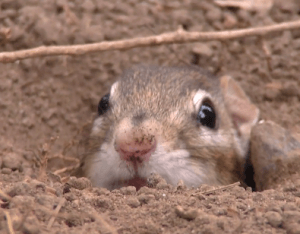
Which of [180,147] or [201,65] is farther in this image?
[201,65]

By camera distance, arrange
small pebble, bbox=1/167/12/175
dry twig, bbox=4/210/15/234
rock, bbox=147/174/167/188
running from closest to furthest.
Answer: dry twig, bbox=4/210/15/234 < rock, bbox=147/174/167/188 < small pebble, bbox=1/167/12/175

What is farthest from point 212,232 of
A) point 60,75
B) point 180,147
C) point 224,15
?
point 224,15

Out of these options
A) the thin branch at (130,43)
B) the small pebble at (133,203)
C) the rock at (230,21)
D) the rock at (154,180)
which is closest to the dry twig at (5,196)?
the small pebble at (133,203)

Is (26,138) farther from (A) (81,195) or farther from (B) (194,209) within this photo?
(B) (194,209)

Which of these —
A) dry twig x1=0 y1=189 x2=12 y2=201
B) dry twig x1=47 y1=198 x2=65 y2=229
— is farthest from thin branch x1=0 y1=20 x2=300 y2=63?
dry twig x1=47 y1=198 x2=65 y2=229

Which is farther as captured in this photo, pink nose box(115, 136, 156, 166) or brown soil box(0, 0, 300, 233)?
brown soil box(0, 0, 300, 233)

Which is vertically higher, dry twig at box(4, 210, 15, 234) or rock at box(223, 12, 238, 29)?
rock at box(223, 12, 238, 29)

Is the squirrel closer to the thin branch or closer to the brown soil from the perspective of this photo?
the thin branch
